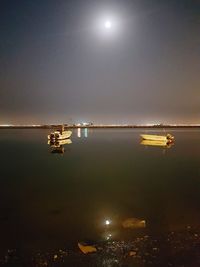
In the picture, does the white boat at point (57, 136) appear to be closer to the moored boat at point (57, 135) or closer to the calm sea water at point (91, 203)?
the moored boat at point (57, 135)

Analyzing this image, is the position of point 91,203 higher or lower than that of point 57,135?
lower

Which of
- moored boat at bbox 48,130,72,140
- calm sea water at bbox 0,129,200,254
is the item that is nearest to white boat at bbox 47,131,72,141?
moored boat at bbox 48,130,72,140

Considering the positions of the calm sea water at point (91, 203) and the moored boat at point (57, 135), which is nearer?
the calm sea water at point (91, 203)

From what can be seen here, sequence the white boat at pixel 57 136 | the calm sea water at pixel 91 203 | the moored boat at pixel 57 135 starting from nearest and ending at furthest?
the calm sea water at pixel 91 203, the white boat at pixel 57 136, the moored boat at pixel 57 135

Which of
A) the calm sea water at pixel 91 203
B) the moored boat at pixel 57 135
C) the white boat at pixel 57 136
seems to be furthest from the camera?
the moored boat at pixel 57 135

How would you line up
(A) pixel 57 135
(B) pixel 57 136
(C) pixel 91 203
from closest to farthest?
(C) pixel 91 203 → (B) pixel 57 136 → (A) pixel 57 135

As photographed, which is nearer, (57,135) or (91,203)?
(91,203)

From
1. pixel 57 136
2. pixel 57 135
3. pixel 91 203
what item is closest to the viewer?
pixel 91 203

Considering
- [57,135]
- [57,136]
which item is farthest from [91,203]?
[57,135]

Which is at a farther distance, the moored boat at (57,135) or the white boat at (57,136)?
the moored boat at (57,135)

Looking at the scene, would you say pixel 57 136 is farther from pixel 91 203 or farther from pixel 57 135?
pixel 91 203

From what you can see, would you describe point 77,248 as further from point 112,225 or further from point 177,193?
point 177,193

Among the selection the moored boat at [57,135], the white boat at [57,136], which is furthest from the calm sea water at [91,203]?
the moored boat at [57,135]

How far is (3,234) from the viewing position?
14805 mm
